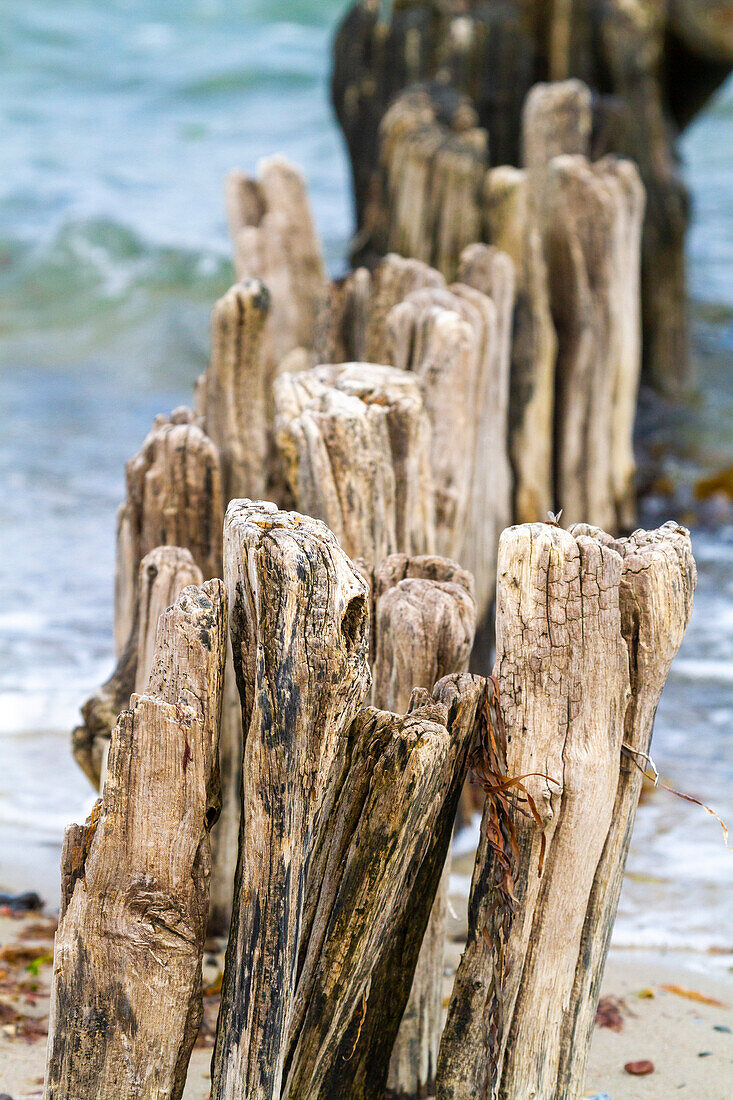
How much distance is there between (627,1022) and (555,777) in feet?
3.75

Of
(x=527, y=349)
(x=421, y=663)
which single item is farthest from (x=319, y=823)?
(x=527, y=349)

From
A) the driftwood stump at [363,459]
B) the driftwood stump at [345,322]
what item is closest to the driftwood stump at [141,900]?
the driftwood stump at [363,459]

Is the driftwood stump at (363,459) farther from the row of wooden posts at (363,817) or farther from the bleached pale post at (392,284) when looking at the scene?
the bleached pale post at (392,284)

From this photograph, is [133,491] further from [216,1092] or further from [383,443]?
[216,1092]

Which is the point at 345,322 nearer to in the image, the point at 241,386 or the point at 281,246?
the point at 241,386

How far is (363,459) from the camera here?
247 centimetres

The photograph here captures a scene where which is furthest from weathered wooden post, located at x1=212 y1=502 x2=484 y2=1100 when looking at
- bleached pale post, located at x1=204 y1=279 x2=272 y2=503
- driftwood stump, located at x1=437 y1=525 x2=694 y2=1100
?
bleached pale post, located at x1=204 y1=279 x2=272 y2=503

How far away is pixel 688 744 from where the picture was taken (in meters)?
4.68

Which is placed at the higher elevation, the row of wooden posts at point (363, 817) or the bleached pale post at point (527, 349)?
the bleached pale post at point (527, 349)

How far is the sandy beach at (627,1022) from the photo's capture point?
86.9 inches

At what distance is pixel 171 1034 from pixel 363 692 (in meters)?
0.62

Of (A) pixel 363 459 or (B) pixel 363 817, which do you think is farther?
(A) pixel 363 459

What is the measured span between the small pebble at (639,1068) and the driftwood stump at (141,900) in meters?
1.11

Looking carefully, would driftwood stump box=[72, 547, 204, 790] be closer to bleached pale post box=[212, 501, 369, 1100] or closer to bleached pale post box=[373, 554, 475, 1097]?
bleached pale post box=[373, 554, 475, 1097]
